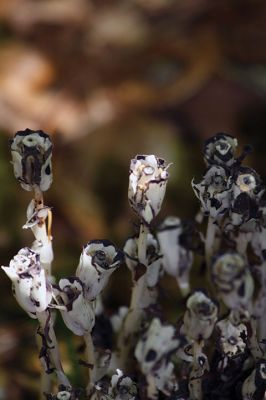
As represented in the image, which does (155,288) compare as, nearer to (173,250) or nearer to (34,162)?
(173,250)

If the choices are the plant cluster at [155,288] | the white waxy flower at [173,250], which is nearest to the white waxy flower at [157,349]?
the plant cluster at [155,288]

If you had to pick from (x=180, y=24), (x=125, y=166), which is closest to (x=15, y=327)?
(x=125, y=166)

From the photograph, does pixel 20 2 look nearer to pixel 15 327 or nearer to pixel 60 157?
pixel 60 157

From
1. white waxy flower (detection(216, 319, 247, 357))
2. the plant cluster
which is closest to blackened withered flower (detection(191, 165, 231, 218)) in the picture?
the plant cluster

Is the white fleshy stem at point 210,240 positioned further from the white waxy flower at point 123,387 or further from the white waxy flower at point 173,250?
the white waxy flower at point 123,387

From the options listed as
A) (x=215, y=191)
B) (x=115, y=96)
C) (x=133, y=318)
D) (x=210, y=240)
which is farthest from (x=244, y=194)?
(x=115, y=96)

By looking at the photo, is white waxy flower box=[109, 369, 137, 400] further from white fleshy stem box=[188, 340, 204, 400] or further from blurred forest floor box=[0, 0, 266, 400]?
blurred forest floor box=[0, 0, 266, 400]

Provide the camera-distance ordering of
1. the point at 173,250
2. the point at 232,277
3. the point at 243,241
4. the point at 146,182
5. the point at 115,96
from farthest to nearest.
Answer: the point at 115,96 < the point at 173,250 < the point at 243,241 < the point at 146,182 < the point at 232,277
